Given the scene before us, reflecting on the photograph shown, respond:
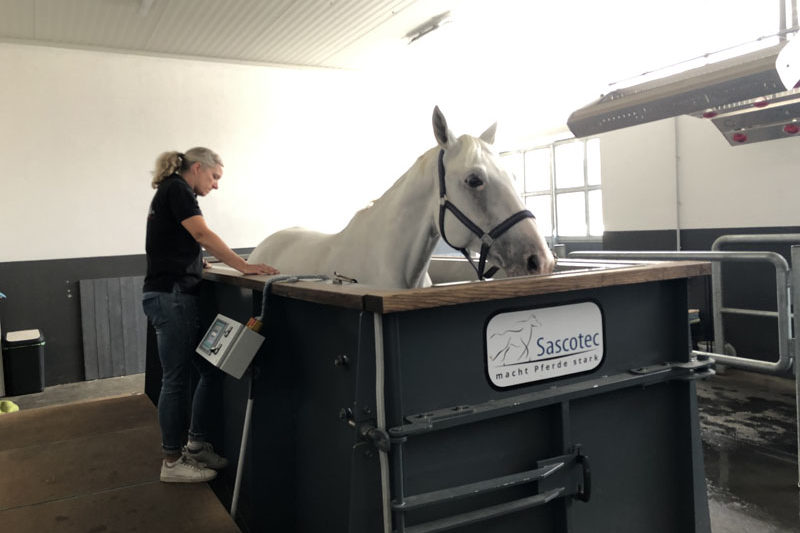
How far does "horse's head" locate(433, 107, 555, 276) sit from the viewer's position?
1812mm

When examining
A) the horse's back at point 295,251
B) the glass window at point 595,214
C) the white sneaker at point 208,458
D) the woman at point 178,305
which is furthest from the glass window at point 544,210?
the white sneaker at point 208,458

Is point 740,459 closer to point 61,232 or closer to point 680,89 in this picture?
point 680,89

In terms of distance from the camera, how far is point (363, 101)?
7512 millimetres

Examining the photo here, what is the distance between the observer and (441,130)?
208cm

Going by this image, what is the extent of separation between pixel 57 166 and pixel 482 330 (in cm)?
600

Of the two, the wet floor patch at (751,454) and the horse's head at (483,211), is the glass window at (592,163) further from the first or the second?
the horse's head at (483,211)

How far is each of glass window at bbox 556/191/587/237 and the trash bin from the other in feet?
24.4

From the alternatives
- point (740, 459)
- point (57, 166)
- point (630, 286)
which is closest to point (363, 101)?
point (57, 166)

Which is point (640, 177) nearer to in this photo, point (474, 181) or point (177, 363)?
point (474, 181)

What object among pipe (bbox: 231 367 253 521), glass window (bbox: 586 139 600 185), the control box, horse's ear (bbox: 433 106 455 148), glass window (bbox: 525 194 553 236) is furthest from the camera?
glass window (bbox: 525 194 553 236)

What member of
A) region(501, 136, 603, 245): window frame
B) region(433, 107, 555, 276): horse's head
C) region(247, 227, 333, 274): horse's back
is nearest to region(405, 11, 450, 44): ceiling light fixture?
region(247, 227, 333, 274): horse's back

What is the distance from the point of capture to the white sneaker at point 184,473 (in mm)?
1981

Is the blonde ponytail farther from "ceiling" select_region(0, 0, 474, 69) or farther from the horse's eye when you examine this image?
"ceiling" select_region(0, 0, 474, 69)

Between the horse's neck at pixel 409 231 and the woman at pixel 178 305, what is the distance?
0.60 meters
